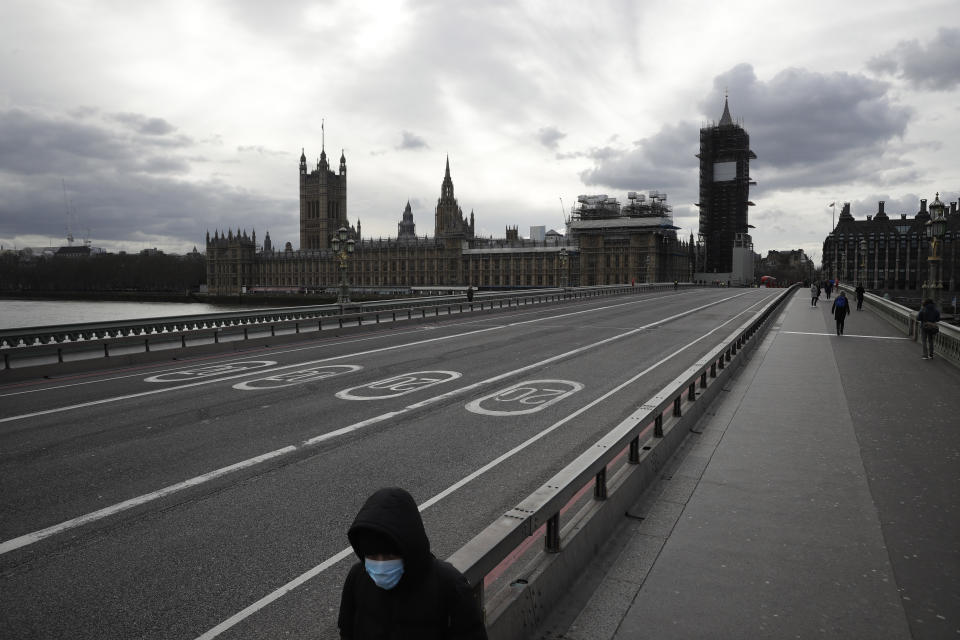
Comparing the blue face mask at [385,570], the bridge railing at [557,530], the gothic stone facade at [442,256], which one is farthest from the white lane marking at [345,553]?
the gothic stone facade at [442,256]

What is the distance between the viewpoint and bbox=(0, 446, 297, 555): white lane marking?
19.0 feet

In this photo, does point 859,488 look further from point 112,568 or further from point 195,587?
point 112,568

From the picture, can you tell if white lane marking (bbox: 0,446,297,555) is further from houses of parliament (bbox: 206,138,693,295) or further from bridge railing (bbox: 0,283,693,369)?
houses of parliament (bbox: 206,138,693,295)

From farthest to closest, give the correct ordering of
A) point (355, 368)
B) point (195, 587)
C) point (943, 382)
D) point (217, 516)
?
1. point (355, 368)
2. point (943, 382)
3. point (217, 516)
4. point (195, 587)

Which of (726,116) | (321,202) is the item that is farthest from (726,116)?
(321,202)

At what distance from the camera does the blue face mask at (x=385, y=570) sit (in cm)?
239

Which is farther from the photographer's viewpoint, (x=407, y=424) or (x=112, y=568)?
(x=407, y=424)

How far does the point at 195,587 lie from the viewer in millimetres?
4895

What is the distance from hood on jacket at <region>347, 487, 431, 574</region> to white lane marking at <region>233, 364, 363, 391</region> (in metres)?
11.5

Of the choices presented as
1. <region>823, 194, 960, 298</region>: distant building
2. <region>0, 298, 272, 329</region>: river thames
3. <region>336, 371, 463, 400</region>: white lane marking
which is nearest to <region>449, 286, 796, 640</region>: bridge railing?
<region>336, 371, 463, 400</region>: white lane marking

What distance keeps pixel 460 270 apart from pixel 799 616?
154974mm

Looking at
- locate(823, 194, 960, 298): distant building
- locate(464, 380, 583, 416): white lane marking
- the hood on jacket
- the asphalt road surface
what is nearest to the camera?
the hood on jacket

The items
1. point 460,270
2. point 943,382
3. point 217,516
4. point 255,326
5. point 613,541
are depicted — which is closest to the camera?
point 613,541

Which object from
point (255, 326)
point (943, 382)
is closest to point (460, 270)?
point (255, 326)
